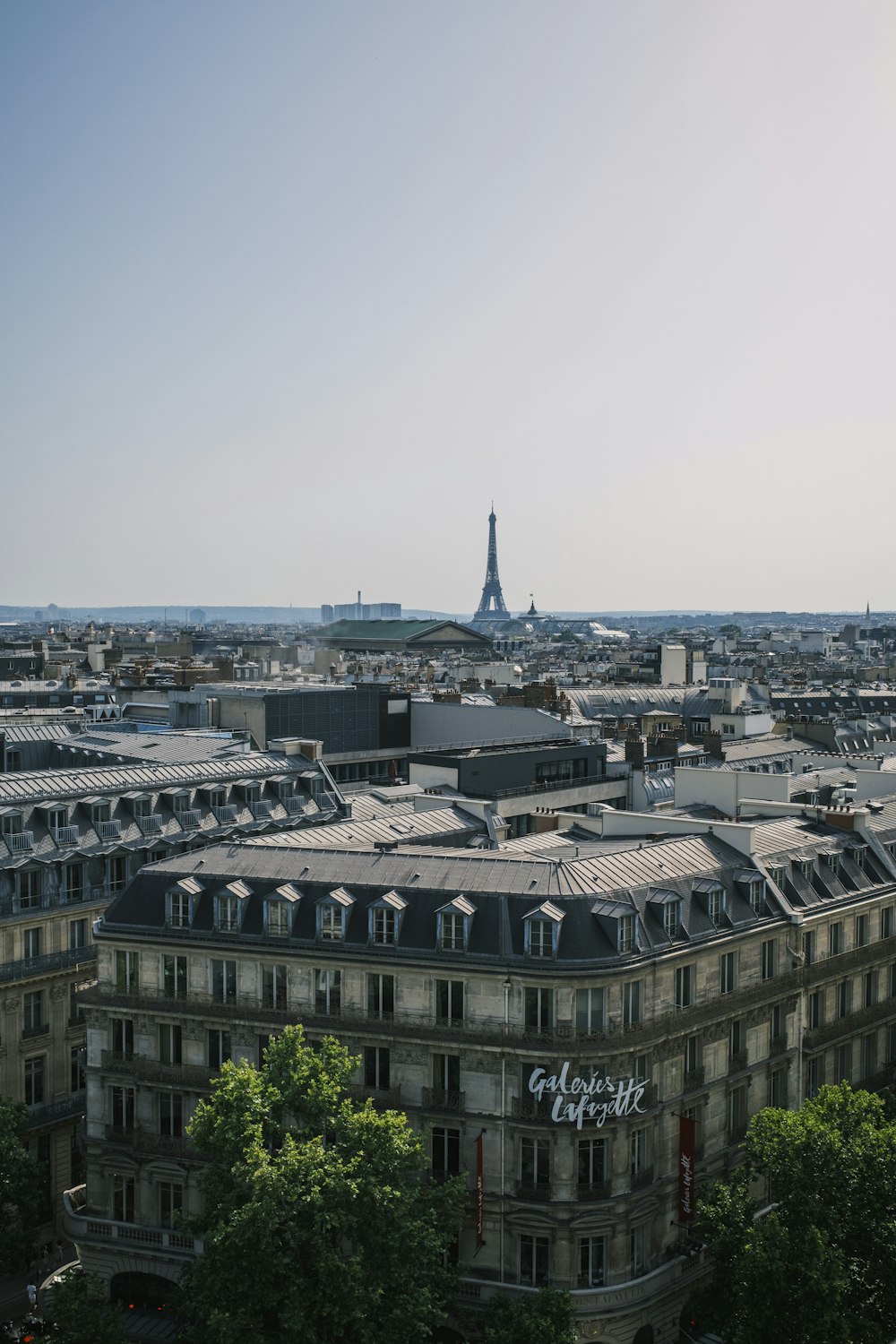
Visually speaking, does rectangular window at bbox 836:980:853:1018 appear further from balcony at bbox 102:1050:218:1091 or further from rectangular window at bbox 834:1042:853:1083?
balcony at bbox 102:1050:218:1091

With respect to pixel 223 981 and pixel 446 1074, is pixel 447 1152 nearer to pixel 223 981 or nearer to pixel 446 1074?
pixel 446 1074

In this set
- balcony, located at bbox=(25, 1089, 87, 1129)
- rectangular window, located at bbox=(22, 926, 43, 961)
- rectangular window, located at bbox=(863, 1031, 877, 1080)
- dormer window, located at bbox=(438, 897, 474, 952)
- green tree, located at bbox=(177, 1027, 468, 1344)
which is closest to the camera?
green tree, located at bbox=(177, 1027, 468, 1344)

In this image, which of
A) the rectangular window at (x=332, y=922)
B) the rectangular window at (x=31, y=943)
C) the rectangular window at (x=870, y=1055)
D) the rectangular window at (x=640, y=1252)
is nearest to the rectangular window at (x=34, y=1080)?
the rectangular window at (x=31, y=943)

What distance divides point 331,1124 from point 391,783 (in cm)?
4493

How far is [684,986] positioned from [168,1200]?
1978cm

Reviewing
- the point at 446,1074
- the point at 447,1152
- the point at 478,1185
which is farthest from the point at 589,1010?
the point at 447,1152

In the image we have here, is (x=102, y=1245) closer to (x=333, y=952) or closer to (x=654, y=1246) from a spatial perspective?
(x=333, y=952)

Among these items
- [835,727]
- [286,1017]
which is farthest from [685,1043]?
[835,727]

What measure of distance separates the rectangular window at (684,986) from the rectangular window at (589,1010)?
4112 millimetres

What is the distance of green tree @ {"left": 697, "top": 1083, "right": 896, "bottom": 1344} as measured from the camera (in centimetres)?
4038

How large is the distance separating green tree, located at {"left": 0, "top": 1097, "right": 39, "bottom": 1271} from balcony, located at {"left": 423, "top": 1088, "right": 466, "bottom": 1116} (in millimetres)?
16193

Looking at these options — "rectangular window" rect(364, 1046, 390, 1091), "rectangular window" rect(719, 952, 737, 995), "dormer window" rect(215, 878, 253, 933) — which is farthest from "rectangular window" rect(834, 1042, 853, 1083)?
"dormer window" rect(215, 878, 253, 933)

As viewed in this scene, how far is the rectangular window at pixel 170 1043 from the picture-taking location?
5034cm

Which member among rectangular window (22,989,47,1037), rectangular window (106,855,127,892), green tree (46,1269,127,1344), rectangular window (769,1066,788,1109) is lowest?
green tree (46,1269,127,1344)
